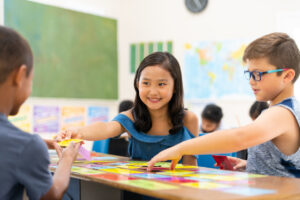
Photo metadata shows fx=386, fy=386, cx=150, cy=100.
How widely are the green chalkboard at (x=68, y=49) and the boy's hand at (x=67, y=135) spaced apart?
346 centimetres

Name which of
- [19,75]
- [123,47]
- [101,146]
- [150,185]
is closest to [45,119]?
[123,47]

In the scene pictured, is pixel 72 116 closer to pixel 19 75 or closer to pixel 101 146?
pixel 101 146

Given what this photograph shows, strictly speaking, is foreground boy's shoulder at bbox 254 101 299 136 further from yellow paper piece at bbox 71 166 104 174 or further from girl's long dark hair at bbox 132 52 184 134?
girl's long dark hair at bbox 132 52 184 134

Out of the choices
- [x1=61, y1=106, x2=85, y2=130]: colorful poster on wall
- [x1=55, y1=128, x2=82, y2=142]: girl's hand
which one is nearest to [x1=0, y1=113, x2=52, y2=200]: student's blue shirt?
[x1=55, y1=128, x2=82, y2=142]: girl's hand

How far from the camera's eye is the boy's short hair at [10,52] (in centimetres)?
110

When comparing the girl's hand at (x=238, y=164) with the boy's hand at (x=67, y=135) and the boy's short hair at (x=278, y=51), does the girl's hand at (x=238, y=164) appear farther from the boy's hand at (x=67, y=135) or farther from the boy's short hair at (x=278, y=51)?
the boy's hand at (x=67, y=135)

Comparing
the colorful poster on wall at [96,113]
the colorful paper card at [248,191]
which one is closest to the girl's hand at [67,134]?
the colorful paper card at [248,191]

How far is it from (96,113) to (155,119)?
3.91m

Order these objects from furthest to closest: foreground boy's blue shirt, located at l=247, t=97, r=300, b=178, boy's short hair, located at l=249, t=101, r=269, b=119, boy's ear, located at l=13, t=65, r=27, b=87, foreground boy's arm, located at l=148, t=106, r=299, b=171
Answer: boy's short hair, located at l=249, t=101, r=269, b=119 → foreground boy's blue shirt, located at l=247, t=97, r=300, b=178 → foreground boy's arm, located at l=148, t=106, r=299, b=171 → boy's ear, located at l=13, t=65, r=27, b=87

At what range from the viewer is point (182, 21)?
5.70 metres

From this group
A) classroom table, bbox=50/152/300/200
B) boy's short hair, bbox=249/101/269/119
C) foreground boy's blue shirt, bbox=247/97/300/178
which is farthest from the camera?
boy's short hair, bbox=249/101/269/119

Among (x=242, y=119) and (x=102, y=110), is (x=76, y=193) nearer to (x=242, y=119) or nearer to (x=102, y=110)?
(x=242, y=119)

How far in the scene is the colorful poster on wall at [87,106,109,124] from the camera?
5898mm

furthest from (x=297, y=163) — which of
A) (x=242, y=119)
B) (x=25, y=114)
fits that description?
(x=25, y=114)
